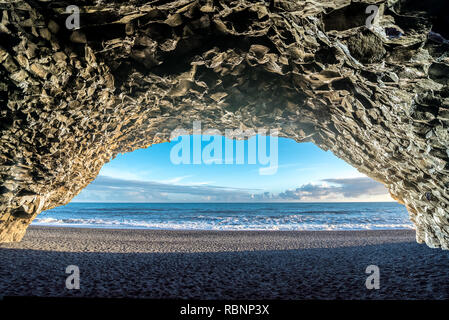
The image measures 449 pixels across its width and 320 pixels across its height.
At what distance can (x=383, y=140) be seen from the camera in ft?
22.8

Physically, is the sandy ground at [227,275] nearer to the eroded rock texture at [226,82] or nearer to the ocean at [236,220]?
the eroded rock texture at [226,82]

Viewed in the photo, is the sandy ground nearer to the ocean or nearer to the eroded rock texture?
the eroded rock texture

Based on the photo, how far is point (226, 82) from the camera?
26.0 ft

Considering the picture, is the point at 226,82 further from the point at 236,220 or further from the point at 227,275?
the point at 236,220

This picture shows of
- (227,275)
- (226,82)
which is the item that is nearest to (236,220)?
(226,82)

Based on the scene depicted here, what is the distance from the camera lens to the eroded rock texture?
441 centimetres

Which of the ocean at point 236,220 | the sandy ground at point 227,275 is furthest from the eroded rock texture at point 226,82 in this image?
the ocean at point 236,220

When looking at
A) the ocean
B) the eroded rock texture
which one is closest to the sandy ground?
the eroded rock texture

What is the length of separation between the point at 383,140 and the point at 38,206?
11.7 meters

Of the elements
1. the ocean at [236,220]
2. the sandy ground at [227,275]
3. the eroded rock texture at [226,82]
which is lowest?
the ocean at [236,220]

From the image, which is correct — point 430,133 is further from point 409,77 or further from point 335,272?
point 335,272

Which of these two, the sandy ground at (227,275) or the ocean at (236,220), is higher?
the sandy ground at (227,275)

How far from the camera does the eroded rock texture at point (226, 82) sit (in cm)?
441
